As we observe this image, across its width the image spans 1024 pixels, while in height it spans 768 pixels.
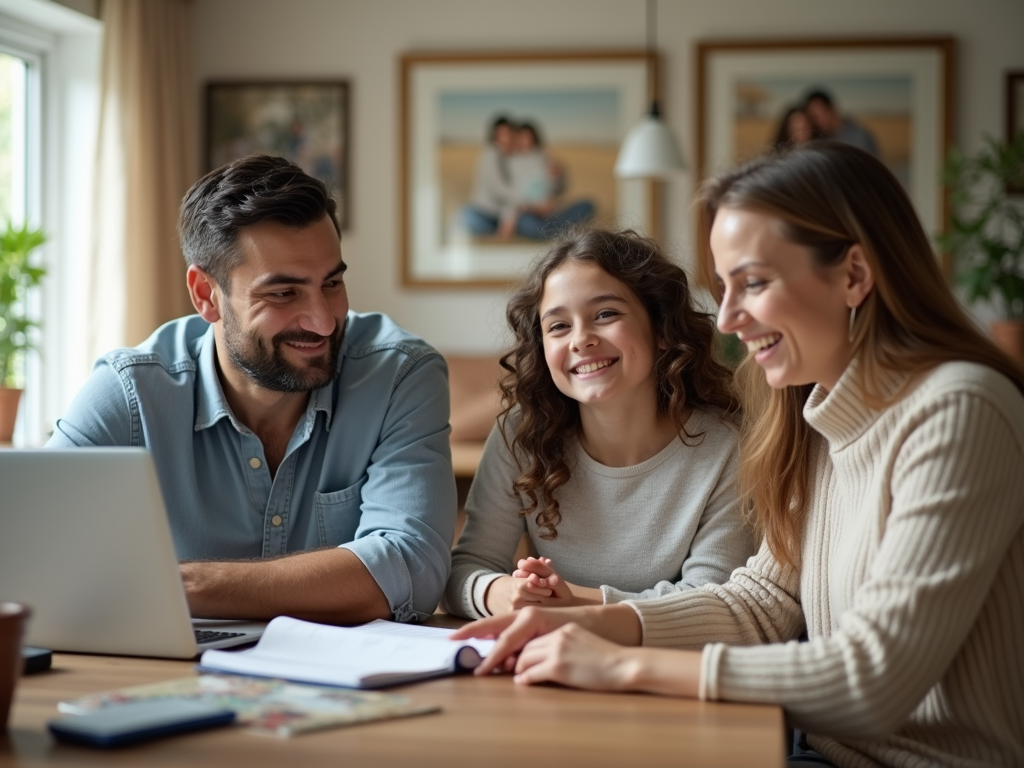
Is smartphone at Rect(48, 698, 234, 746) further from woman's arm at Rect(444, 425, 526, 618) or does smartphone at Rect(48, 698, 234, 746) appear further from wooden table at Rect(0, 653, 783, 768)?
woman's arm at Rect(444, 425, 526, 618)

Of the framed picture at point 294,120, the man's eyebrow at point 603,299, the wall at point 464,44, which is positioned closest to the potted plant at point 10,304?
the framed picture at point 294,120

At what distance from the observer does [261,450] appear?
1930mm

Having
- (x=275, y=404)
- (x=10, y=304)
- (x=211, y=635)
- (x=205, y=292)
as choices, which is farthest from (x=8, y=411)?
(x=211, y=635)

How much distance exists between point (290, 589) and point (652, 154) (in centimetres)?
283

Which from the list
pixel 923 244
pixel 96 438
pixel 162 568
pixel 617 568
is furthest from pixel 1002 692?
pixel 96 438

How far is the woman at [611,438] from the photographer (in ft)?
6.12

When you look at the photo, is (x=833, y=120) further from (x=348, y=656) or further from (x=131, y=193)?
(x=348, y=656)

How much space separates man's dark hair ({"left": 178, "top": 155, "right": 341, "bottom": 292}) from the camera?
195 cm

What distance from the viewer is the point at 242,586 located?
1.59 meters

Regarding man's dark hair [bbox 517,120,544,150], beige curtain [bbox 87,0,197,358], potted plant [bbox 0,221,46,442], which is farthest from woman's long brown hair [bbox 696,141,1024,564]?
man's dark hair [bbox 517,120,544,150]

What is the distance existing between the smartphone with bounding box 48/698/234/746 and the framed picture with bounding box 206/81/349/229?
4.14 m

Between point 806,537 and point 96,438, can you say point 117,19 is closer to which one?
point 96,438

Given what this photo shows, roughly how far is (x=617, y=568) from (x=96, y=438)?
85cm

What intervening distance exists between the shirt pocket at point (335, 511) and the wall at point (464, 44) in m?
2.97
